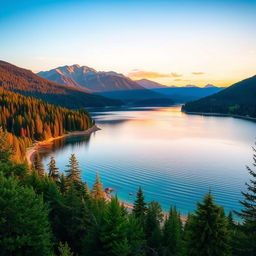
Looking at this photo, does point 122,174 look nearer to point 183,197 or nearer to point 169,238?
point 183,197

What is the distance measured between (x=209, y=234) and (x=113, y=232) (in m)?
6.96

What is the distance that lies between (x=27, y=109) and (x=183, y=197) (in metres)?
102

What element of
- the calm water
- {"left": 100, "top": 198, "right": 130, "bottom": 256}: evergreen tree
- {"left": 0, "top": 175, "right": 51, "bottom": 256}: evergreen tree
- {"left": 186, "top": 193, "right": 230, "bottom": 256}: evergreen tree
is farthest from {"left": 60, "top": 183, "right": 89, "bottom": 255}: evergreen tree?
the calm water

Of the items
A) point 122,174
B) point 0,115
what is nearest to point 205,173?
point 122,174

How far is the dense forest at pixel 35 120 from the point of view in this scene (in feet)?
349

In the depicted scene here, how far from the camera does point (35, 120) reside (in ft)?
368

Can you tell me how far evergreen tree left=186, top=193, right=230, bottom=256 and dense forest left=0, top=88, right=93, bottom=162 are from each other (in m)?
87.0

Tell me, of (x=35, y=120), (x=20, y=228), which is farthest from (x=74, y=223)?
(x=35, y=120)

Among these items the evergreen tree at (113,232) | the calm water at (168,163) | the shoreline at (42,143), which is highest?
the evergreen tree at (113,232)

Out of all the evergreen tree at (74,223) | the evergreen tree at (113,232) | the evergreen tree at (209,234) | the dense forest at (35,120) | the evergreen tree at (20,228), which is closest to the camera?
the evergreen tree at (20,228)

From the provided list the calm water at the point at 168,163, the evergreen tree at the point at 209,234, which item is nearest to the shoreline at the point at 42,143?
the calm water at the point at 168,163

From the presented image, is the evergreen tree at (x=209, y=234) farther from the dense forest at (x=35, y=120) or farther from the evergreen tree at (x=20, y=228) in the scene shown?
the dense forest at (x=35, y=120)

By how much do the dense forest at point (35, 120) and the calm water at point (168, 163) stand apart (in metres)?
10.5

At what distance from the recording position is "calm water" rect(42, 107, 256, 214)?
52.3 metres
